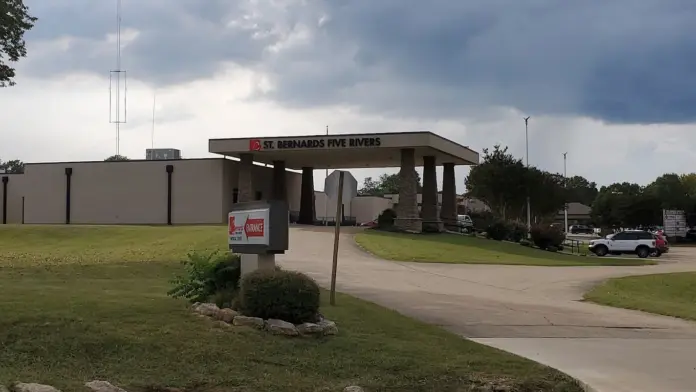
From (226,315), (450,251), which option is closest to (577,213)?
(450,251)

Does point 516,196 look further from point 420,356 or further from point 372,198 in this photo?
point 420,356

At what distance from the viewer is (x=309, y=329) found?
9.41 m

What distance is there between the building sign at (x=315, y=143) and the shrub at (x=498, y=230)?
359 inches

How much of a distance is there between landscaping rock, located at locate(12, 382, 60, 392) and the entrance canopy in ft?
127

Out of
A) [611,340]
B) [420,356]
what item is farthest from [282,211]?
[611,340]

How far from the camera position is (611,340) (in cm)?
1270

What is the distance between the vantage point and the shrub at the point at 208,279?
37.0 ft

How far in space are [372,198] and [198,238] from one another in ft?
160

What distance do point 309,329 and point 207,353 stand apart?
1716 millimetres

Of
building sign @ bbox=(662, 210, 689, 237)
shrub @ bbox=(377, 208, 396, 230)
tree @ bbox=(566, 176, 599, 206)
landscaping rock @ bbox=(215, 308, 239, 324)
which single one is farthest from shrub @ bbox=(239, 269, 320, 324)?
tree @ bbox=(566, 176, 599, 206)

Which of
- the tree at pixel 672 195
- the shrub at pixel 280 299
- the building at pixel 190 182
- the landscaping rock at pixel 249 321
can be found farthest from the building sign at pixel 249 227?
the tree at pixel 672 195

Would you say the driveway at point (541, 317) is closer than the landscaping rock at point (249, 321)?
No

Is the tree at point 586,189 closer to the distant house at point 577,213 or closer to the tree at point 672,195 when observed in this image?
→ the distant house at point 577,213

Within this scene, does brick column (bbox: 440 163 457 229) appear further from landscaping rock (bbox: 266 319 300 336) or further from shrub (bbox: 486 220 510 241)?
landscaping rock (bbox: 266 319 300 336)
